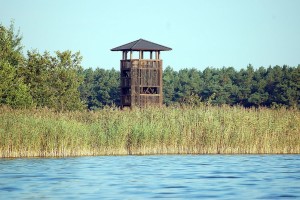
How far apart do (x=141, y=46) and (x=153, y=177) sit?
35195 millimetres

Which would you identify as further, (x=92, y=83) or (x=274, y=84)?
(x=92, y=83)

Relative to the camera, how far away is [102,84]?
10300 centimetres

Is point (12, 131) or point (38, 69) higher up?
point (38, 69)

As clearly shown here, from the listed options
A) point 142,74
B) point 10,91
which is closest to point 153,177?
point 10,91

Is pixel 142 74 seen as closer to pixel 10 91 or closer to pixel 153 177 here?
pixel 10 91

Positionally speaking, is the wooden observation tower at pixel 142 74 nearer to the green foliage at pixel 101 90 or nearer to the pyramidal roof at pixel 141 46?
the pyramidal roof at pixel 141 46

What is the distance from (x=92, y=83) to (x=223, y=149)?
7715 cm

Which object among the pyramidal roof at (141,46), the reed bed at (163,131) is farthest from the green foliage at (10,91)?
the pyramidal roof at (141,46)

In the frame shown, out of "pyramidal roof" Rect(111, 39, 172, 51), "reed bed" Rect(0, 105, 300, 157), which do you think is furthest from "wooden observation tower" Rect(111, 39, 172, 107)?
"reed bed" Rect(0, 105, 300, 157)

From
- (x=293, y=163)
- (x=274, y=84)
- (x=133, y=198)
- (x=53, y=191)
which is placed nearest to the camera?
(x=133, y=198)

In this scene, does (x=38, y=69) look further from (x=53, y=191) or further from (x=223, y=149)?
(x=53, y=191)

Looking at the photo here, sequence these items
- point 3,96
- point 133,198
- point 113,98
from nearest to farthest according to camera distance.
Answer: point 133,198, point 3,96, point 113,98

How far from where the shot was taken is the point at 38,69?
55781mm

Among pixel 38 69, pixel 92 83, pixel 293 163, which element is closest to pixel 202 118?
pixel 293 163
